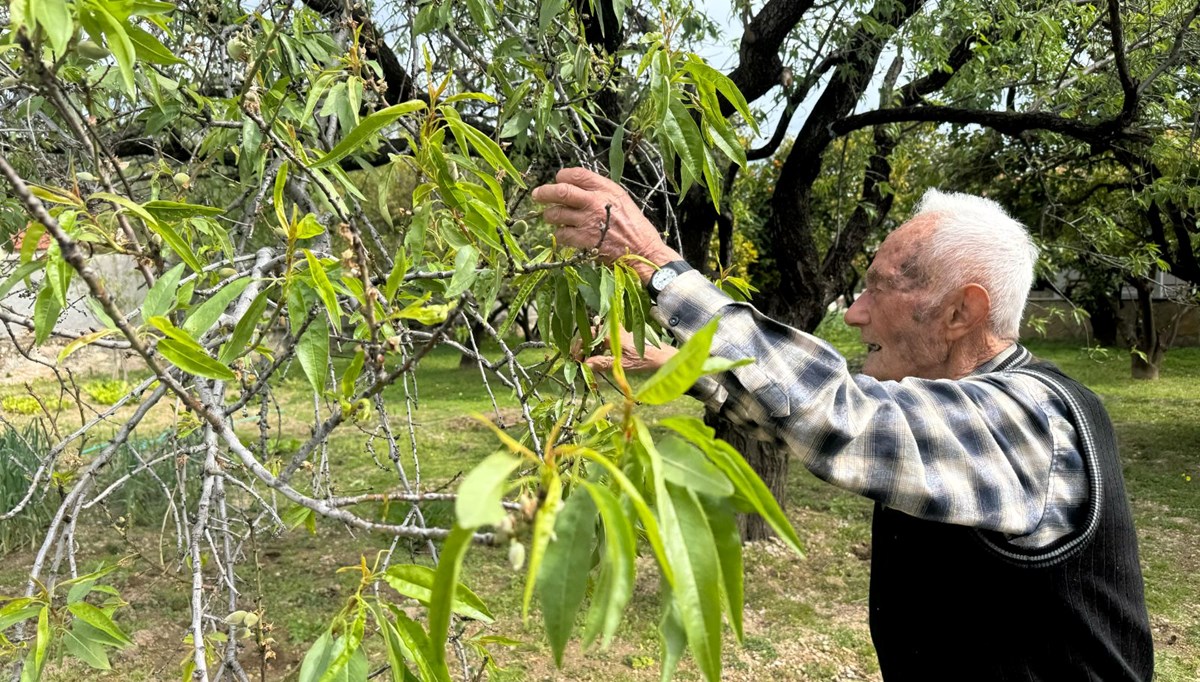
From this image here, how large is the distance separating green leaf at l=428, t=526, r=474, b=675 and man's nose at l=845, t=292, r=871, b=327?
1.44 m

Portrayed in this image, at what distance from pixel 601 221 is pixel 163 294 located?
27.0 inches

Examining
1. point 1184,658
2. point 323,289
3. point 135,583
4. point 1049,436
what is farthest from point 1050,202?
point 135,583

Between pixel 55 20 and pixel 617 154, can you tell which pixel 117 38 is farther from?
pixel 617 154

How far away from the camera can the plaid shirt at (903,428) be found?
1336 millimetres

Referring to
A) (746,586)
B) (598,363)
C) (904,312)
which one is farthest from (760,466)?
(598,363)

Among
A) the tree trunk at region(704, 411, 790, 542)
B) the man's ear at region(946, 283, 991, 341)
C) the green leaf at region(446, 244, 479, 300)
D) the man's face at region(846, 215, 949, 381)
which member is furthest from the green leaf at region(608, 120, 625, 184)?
the tree trunk at region(704, 411, 790, 542)

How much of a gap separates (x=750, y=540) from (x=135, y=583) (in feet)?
12.4

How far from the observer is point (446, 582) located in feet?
2.19

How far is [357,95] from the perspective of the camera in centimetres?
154

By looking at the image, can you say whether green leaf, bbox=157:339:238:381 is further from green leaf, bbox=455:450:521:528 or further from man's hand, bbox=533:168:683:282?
man's hand, bbox=533:168:683:282

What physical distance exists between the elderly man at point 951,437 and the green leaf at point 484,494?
0.75m

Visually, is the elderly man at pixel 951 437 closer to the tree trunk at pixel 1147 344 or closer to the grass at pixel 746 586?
the grass at pixel 746 586

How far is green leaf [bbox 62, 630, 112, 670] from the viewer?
139cm

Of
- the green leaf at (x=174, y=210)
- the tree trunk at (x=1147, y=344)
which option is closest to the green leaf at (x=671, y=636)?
the green leaf at (x=174, y=210)
